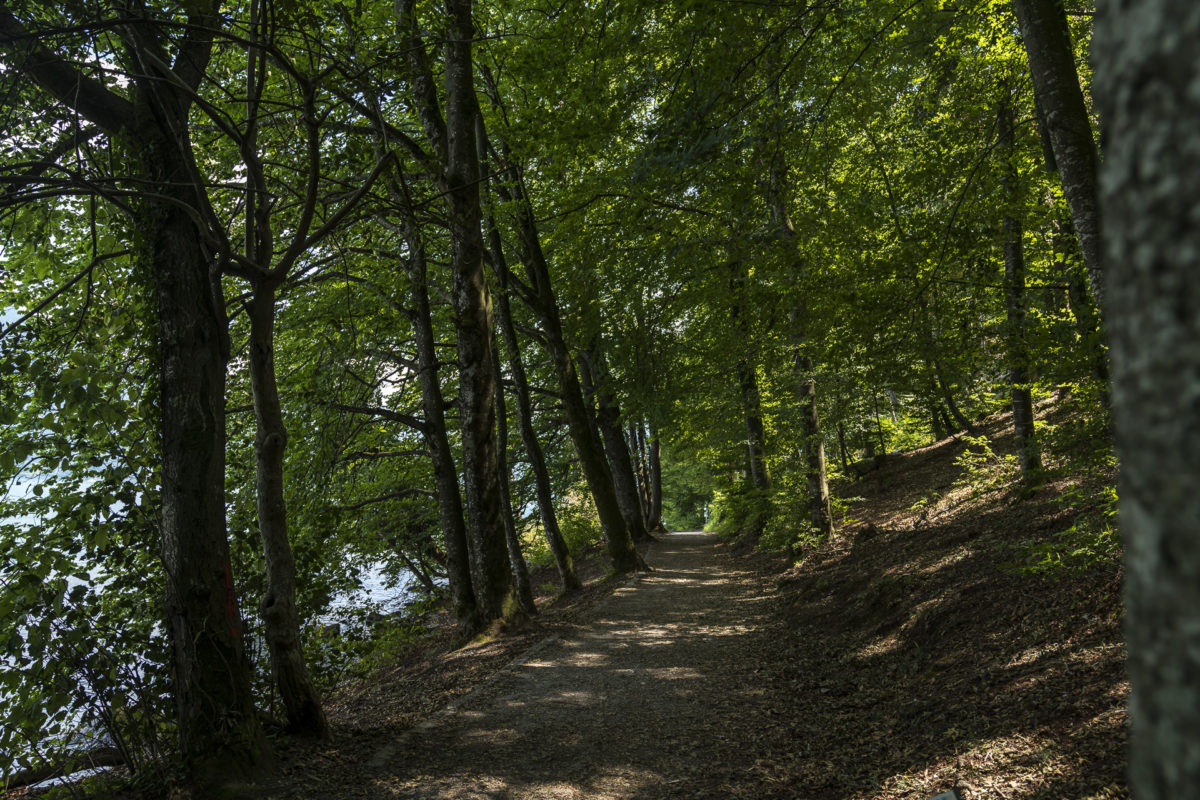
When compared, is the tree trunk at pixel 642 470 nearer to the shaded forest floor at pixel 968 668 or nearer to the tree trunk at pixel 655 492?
the tree trunk at pixel 655 492

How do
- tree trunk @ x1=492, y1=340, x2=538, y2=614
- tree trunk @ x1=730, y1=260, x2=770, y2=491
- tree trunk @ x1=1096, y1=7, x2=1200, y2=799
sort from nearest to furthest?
tree trunk @ x1=1096, y1=7, x2=1200, y2=799
tree trunk @ x1=492, y1=340, x2=538, y2=614
tree trunk @ x1=730, y1=260, x2=770, y2=491

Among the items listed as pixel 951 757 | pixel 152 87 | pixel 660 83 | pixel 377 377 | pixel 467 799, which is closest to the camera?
pixel 951 757

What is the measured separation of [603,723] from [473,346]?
16.3ft

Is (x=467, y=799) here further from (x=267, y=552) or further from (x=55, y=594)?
(x=55, y=594)

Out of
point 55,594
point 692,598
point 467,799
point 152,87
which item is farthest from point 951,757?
point 692,598

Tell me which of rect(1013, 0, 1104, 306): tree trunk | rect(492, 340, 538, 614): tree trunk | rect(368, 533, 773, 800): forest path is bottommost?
rect(368, 533, 773, 800): forest path

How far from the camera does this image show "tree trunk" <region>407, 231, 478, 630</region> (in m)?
9.90

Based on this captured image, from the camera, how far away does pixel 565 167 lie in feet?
34.7

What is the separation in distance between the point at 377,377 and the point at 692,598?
6323 mm

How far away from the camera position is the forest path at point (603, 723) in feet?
16.1

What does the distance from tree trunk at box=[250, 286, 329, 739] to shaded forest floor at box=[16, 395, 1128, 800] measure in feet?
0.95

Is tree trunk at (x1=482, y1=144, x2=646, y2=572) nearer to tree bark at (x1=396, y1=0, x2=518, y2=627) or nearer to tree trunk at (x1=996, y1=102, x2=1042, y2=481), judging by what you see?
tree bark at (x1=396, y1=0, x2=518, y2=627)

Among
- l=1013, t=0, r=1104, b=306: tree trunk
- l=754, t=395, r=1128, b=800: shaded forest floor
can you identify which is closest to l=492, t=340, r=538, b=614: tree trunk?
l=754, t=395, r=1128, b=800: shaded forest floor

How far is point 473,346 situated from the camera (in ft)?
30.5
